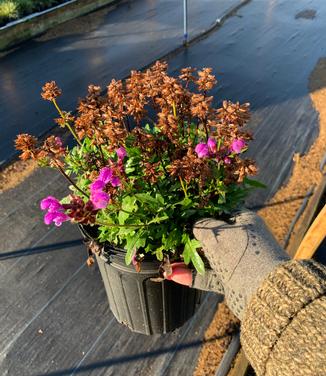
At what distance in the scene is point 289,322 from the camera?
1163 millimetres

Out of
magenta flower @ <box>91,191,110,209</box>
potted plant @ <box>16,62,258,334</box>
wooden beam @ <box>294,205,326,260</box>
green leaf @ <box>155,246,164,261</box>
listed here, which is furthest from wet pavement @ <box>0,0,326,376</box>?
magenta flower @ <box>91,191,110,209</box>

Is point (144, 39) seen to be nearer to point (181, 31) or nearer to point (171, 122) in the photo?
point (181, 31)

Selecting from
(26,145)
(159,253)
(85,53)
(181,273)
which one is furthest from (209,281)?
(85,53)

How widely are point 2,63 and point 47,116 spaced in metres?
2.52

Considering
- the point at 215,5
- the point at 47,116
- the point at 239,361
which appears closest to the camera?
the point at 239,361

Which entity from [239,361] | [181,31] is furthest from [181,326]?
[181,31]

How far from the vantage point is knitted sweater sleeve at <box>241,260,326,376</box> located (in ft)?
3.50

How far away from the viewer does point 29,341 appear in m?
2.79

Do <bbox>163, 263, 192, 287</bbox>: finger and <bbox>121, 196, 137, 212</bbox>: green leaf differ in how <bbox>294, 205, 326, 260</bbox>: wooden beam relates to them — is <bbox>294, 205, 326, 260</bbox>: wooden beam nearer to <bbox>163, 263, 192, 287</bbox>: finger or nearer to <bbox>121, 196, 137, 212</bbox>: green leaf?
<bbox>163, 263, 192, 287</bbox>: finger

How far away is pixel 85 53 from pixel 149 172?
21.2ft

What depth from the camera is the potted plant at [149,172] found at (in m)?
1.60

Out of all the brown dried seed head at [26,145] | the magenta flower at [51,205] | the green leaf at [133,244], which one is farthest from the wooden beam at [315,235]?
the brown dried seed head at [26,145]

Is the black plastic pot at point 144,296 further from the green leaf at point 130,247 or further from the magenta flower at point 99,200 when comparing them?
the magenta flower at point 99,200

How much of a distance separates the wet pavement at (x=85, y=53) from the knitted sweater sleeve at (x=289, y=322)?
160 inches
